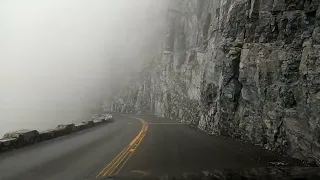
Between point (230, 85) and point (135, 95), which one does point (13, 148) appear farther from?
point (135, 95)

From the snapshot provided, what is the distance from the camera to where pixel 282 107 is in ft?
60.9

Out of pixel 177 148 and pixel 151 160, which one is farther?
pixel 177 148

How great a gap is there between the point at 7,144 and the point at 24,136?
72.3 inches

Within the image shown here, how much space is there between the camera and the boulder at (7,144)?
1602 centimetres

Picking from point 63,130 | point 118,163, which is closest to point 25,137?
point 63,130

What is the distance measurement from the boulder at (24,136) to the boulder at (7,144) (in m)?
0.43

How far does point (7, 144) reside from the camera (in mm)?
16422

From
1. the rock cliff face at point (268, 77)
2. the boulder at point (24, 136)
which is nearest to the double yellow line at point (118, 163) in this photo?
the boulder at point (24, 136)

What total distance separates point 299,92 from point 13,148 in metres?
15.1

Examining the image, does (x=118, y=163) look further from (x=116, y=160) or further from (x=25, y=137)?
(x=25, y=137)

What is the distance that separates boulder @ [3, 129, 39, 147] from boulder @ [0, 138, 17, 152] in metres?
0.43

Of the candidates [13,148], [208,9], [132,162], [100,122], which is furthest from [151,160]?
[208,9]

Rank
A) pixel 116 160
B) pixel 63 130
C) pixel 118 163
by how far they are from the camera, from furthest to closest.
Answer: pixel 63 130 → pixel 116 160 → pixel 118 163

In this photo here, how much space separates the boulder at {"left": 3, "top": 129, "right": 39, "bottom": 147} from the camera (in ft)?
58.1
